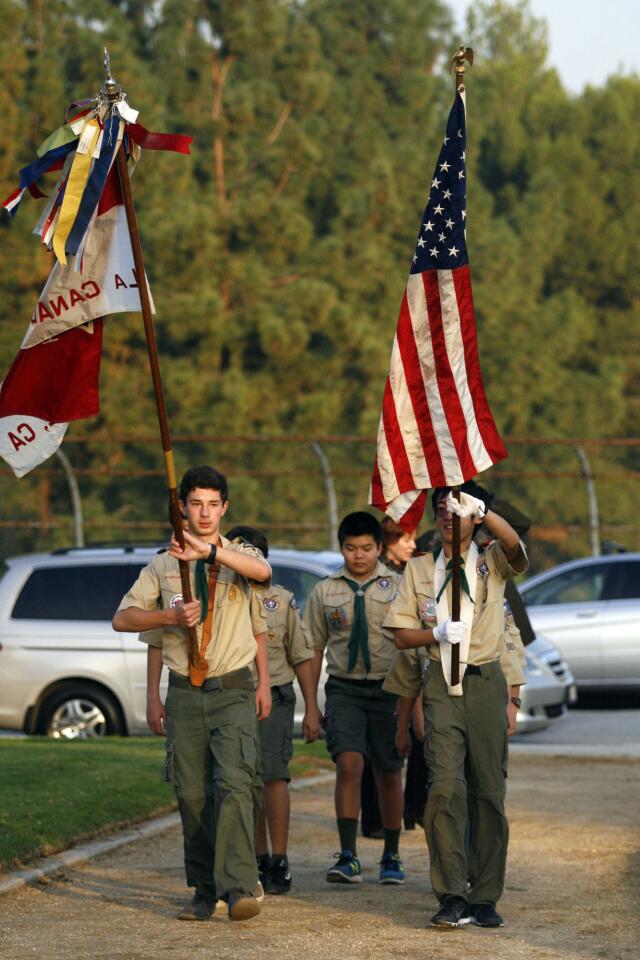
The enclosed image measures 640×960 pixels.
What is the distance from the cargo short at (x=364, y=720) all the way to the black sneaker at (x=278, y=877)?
0.83 m

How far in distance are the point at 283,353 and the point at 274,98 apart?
5.03 meters

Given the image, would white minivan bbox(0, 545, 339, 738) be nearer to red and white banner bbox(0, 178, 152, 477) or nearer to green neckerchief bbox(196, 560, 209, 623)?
red and white banner bbox(0, 178, 152, 477)

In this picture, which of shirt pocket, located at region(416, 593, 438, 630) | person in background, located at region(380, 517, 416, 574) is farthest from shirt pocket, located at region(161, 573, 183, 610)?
person in background, located at region(380, 517, 416, 574)

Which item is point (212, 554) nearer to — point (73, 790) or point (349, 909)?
point (349, 909)

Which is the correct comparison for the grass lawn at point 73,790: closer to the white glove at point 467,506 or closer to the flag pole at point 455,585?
the flag pole at point 455,585

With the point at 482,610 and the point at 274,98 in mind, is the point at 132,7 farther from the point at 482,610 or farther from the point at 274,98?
the point at 482,610

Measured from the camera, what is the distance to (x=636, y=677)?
18.3 metres

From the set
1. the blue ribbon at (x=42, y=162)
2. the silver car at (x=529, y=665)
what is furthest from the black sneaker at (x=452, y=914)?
the silver car at (x=529, y=665)

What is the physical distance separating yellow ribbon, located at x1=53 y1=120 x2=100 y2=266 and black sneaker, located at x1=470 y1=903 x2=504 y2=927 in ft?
10.5

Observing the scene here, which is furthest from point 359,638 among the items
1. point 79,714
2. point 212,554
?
point 79,714

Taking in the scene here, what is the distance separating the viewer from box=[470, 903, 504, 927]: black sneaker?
7340 mm

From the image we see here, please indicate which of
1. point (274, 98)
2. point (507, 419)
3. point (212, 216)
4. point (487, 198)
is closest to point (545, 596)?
point (212, 216)

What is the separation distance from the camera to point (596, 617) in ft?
60.8

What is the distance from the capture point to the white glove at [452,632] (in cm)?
734
